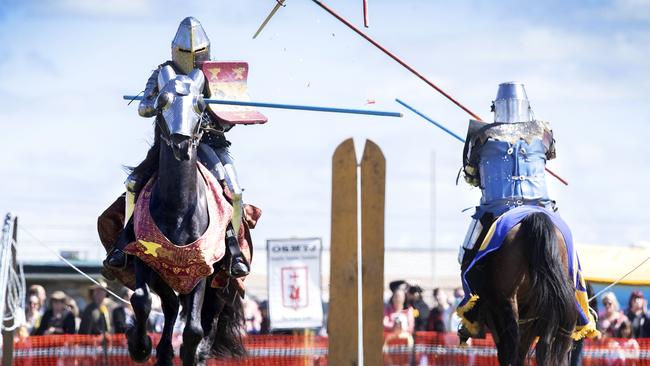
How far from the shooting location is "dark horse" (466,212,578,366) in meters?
9.97

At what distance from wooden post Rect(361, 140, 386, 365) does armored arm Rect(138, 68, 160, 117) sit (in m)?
2.79

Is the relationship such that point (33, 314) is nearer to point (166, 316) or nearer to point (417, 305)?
point (417, 305)

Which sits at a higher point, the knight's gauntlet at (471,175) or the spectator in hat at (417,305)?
the knight's gauntlet at (471,175)

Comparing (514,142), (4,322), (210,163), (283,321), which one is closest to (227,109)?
(210,163)

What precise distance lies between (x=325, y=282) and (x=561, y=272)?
19.4 metres

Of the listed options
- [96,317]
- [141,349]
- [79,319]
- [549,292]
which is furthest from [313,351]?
[549,292]

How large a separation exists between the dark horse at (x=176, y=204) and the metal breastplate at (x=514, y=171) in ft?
7.91

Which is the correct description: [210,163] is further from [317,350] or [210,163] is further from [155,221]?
[317,350]

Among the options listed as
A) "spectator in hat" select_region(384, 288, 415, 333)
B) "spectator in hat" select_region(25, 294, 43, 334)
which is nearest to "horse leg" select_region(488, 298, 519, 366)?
"spectator in hat" select_region(384, 288, 415, 333)

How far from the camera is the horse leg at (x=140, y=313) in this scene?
9734 millimetres

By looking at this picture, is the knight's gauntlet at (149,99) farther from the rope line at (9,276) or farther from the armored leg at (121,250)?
the rope line at (9,276)

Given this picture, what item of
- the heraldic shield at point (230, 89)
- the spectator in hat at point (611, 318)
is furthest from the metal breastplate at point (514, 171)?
the spectator in hat at point (611, 318)

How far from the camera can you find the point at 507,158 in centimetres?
1078

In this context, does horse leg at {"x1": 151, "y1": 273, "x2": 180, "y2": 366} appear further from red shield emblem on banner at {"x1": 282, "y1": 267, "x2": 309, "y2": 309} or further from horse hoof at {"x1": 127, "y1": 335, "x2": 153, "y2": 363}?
red shield emblem on banner at {"x1": 282, "y1": 267, "x2": 309, "y2": 309}
